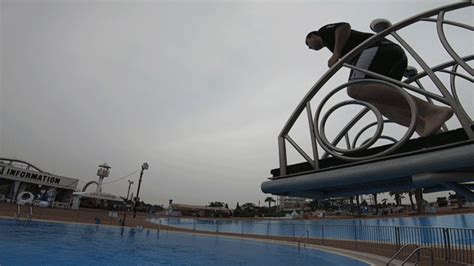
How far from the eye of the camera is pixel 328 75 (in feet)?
13.9

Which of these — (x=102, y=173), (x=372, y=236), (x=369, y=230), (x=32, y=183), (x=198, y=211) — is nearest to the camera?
(x=372, y=236)

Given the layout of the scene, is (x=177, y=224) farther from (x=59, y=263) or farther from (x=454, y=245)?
(x=454, y=245)

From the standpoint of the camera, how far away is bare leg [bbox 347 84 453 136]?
12.4 feet

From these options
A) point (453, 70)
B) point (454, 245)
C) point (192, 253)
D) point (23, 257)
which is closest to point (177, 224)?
point (192, 253)

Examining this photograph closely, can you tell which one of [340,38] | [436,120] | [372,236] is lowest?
[372,236]

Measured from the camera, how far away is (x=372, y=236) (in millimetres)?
15812

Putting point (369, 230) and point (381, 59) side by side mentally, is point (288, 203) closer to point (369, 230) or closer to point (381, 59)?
point (369, 230)

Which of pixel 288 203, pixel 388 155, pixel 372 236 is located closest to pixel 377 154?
Result: pixel 388 155

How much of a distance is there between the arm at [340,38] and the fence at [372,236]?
8.26m

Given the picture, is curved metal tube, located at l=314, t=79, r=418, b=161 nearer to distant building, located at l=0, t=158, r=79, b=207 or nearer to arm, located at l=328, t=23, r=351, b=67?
arm, located at l=328, t=23, r=351, b=67

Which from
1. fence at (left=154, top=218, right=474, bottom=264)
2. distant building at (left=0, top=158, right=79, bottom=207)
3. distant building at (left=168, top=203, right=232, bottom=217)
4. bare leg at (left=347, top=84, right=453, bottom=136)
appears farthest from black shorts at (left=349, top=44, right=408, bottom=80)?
distant building at (left=168, top=203, right=232, bottom=217)

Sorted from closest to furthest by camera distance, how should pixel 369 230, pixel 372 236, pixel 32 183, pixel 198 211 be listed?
pixel 372 236, pixel 369 230, pixel 32 183, pixel 198 211

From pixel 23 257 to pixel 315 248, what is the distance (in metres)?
15.1

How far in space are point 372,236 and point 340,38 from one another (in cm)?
1454
